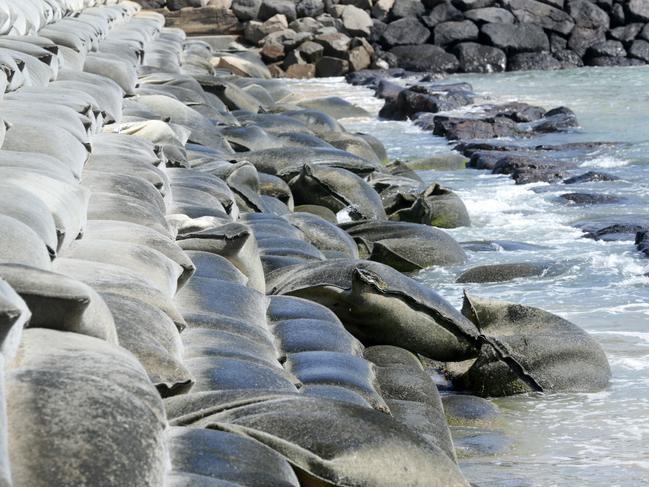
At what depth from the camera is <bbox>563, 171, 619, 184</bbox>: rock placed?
13.7 m

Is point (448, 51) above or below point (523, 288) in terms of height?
below

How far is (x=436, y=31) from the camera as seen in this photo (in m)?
28.9

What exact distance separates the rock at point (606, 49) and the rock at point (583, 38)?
129mm

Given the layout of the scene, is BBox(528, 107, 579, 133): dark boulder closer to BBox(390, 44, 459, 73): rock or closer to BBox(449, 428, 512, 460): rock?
BBox(390, 44, 459, 73): rock

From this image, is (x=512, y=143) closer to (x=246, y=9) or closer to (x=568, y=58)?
(x=568, y=58)

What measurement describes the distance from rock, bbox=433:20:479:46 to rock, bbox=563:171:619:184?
15.0 m

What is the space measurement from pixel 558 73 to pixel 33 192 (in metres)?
24.4

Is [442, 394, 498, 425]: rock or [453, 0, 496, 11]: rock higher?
[442, 394, 498, 425]: rock

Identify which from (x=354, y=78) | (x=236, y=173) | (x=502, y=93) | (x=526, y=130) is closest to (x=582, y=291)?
(x=236, y=173)

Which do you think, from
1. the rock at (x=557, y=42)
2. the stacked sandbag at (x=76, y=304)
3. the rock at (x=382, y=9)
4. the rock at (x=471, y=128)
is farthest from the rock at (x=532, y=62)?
the stacked sandbag at (x=76, y=304)

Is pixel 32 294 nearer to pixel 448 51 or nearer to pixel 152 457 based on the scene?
pixel 152 457

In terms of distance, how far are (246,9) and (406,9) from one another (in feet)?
12.1

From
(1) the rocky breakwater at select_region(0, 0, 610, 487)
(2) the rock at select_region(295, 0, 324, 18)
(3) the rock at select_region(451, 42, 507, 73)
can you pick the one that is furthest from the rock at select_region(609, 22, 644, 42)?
(1) the rocky breakwater at select_region(0, 0, 610, 487)

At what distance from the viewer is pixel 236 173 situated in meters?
8.27
